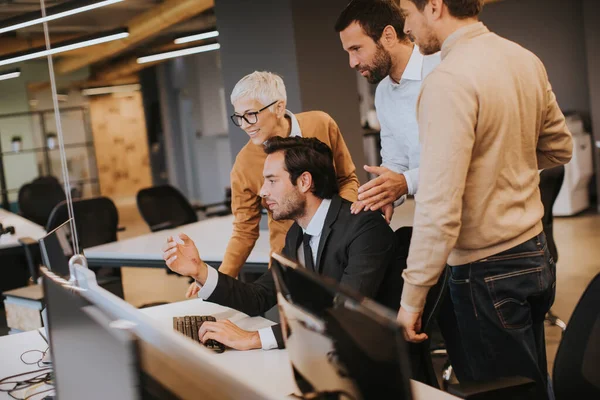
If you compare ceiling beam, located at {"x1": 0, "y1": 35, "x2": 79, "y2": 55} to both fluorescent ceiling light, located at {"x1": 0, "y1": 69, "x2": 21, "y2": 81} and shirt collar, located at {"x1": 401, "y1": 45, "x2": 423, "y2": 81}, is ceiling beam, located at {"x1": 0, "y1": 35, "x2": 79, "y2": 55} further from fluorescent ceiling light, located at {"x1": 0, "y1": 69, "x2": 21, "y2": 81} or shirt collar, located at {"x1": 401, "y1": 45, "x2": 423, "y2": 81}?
shirt collar, located at {"x1": 401, "y1": 45, "x2": 423, "y2": 81}

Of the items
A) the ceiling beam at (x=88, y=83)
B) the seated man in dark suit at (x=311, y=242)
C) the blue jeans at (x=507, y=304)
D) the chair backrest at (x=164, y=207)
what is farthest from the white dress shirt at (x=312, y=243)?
the ceiling beam at (x=88, y=83)

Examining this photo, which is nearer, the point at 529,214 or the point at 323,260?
the point at 529,214

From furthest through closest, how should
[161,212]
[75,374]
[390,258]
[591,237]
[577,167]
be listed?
[577,167], [591,237], [161,212], [390,258], [75,374]

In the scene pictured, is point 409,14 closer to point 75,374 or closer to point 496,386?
point 496,386

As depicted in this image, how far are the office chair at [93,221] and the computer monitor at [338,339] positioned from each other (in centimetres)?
424

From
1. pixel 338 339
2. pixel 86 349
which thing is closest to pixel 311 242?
pixel 86 349

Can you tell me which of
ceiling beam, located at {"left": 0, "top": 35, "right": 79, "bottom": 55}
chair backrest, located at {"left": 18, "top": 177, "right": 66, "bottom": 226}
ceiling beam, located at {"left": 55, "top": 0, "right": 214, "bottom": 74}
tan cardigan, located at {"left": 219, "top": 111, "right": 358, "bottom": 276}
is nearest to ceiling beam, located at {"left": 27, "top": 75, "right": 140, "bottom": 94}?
ceiling beam, located at {"left": 55, "top": 0, "right": 214, "bottom": 74}

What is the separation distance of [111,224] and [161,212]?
20.3 inches

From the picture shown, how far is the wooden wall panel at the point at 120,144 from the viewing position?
51.8 feet

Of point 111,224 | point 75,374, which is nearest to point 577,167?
point 111,224

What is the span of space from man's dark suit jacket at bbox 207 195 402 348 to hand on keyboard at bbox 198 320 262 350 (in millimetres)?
262

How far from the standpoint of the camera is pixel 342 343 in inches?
43.9

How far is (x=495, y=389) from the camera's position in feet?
5.50

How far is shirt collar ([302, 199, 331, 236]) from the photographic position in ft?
8.46
